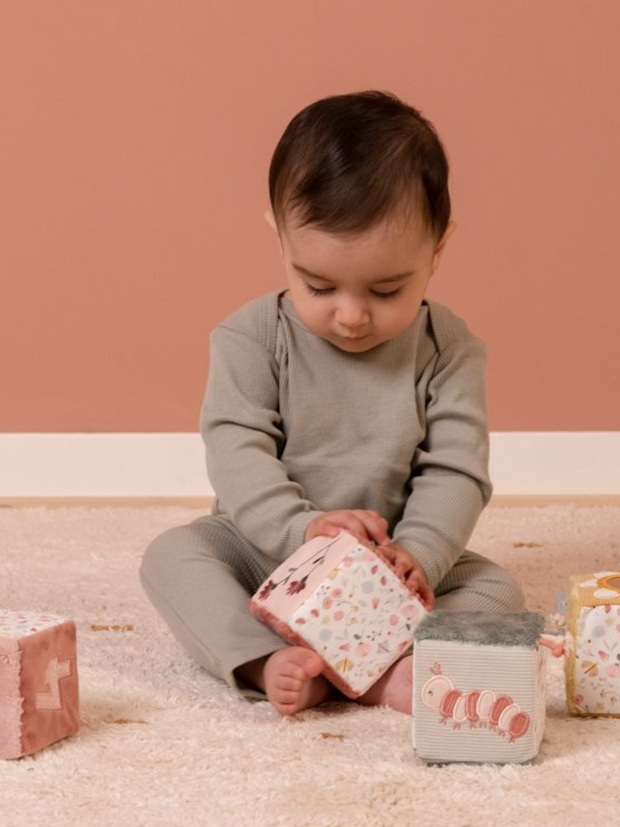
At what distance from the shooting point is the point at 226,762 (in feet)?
2.72

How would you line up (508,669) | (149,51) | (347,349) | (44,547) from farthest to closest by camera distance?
(149,51)
(44,547)
(347,349)
(508,669)

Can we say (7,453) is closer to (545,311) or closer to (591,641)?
(545,311)

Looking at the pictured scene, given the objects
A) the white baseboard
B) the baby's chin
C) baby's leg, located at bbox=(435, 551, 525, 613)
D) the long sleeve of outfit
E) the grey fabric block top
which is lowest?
the white baseboard

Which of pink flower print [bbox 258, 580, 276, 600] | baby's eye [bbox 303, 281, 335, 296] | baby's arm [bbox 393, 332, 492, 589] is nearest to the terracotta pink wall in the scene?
baby's arm [bbox 393, 332, 492, 589]

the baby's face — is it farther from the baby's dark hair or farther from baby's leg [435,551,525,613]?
baby's leg [435,551,525,613]

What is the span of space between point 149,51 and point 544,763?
1.30 meters

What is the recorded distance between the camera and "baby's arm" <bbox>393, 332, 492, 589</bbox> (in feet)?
3.52

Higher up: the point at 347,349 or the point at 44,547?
the point at 347,349

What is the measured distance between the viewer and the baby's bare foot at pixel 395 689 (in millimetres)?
949

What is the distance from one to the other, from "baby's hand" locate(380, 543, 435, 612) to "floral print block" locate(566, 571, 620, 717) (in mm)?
117

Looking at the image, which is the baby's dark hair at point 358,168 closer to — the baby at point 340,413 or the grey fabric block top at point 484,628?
the baby at point 340,413

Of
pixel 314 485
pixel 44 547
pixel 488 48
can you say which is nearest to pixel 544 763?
pixel 314 485

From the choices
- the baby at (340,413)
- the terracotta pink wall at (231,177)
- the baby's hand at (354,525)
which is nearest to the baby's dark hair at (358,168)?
the baby at (340,413)

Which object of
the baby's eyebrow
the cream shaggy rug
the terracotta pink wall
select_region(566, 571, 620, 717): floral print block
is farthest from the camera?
the terracotta pink wall
